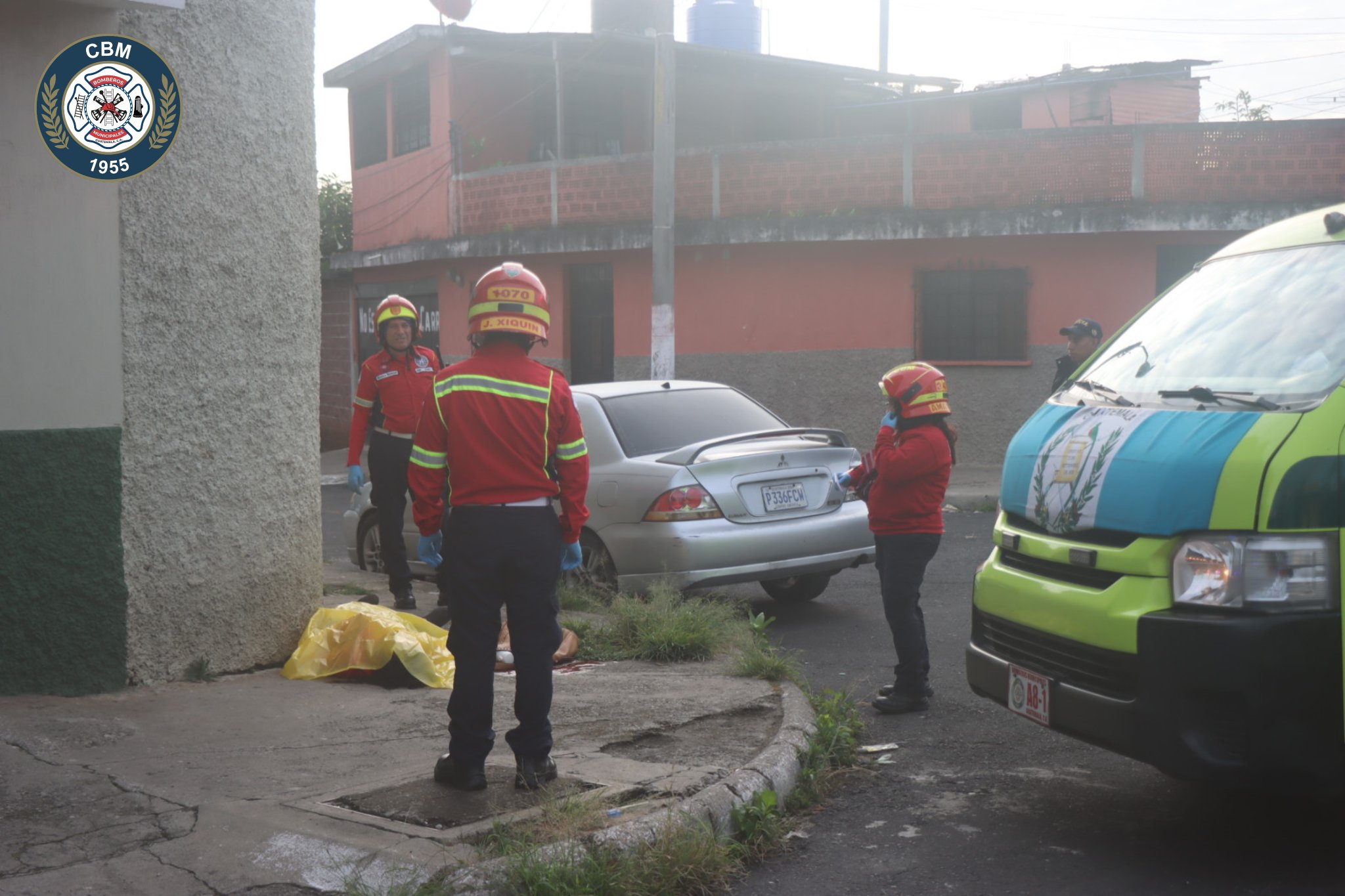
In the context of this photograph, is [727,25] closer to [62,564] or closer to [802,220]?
[802,220]

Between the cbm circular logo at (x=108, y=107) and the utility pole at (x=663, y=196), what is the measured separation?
10.3 metres

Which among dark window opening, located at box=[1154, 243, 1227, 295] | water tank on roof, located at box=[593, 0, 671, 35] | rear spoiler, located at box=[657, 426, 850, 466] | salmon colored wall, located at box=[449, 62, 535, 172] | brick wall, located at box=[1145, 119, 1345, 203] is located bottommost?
rear spoiler, located at box=[657, 426, 850, 466]

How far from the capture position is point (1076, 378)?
4676 mm

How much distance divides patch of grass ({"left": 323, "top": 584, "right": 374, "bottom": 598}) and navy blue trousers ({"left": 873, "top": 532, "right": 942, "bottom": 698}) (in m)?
3.37

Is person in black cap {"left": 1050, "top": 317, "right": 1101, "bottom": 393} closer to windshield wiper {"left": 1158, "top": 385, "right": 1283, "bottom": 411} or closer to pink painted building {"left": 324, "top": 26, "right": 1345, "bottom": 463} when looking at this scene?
windshield wiper {"left": 1158, "top": 385, "right": 1283, "bottom": 411}

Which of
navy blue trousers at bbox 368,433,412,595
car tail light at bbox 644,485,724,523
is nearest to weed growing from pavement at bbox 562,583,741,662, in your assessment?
car tail light at bbox 644,485,724,523

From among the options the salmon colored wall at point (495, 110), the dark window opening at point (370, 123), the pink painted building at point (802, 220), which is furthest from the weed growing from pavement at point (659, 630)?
the dark window opening at point (370, 123)

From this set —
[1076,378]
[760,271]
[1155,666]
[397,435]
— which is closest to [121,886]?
[1155,666]

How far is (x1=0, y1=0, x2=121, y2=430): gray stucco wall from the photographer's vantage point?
5.06 metres

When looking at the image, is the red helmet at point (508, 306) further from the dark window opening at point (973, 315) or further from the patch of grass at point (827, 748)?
the dark window opening at point (973, 315)

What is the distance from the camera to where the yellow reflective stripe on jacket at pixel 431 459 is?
4.20 meters

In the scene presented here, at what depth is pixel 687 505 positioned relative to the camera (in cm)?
732

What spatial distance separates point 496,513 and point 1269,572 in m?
2.31

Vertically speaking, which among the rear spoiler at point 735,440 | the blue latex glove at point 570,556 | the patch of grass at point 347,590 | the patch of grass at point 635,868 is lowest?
the patch of grass at point 635,868
